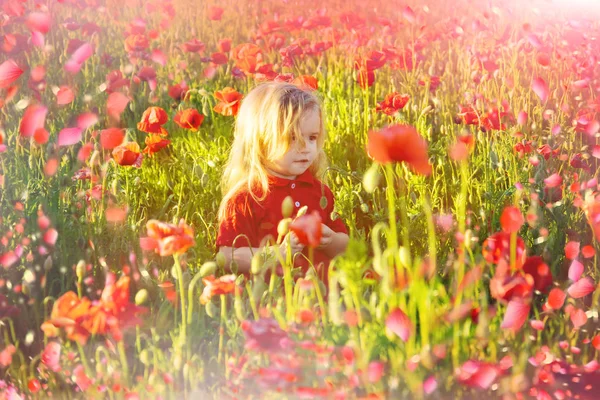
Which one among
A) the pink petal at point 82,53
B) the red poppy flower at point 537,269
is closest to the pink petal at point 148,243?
the pink petal at point 82,53

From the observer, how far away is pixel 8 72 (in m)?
0.83

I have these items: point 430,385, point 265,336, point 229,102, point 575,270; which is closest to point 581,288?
point 575,270

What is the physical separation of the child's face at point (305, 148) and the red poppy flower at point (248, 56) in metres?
0.11

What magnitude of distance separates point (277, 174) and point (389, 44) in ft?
0.60

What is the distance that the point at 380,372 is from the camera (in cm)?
67

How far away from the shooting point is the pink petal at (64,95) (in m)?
0.85

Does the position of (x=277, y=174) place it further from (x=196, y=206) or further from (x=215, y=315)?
(x=215, y=315)

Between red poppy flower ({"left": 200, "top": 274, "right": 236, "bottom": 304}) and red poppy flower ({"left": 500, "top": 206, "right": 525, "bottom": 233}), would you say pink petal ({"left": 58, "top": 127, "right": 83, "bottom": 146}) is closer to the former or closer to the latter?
red poppy flower ({"left": 200, "top": 274, "right": 236, "bottom": 304})

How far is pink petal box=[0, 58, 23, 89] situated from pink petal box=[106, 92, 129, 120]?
0.09m

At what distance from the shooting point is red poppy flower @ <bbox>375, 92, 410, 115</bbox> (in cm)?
87

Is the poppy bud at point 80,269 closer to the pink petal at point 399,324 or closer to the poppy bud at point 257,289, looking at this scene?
the poppy bud at point 257,289

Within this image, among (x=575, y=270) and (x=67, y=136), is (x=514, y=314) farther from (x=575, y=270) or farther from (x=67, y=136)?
(x=67, y=136)

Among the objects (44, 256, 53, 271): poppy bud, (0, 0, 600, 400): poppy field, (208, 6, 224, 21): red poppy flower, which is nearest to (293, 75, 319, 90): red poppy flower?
(0, 0, 600, 400): poppy field

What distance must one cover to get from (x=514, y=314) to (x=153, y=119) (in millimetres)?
421
